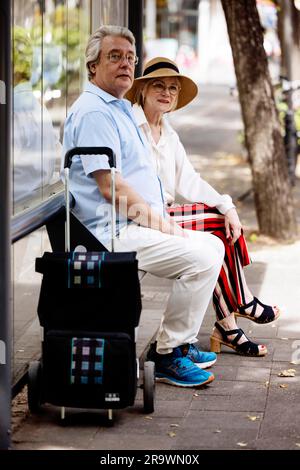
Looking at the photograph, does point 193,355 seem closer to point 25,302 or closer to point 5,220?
point 25,302

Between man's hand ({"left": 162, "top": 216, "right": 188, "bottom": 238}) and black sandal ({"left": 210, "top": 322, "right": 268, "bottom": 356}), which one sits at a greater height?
man's hand ({"left": 162, "top": 216, "right": 188, "bottom": 238})

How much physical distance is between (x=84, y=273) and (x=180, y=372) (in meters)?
1.11

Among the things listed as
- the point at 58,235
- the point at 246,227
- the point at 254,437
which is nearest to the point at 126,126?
the point at 58,235

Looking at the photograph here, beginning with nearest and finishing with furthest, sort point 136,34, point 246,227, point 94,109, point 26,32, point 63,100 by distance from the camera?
point 94,109, point 26,32, point 63,100, point 136,34, point 246,227

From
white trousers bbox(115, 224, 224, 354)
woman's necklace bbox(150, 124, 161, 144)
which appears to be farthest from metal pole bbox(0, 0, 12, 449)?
woman's necklace bbox(150, 124, 161, 144)

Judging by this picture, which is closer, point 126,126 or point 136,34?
point 126,126

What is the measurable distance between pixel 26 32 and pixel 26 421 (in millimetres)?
2271

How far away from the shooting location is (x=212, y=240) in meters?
5.85

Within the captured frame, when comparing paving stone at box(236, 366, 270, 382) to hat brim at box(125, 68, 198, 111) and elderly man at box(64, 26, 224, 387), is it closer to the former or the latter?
elderly man at box(64, 26, 224, 387)

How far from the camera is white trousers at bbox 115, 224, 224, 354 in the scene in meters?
5.55

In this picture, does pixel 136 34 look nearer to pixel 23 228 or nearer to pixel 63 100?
pixel 63 100

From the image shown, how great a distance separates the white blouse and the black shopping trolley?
144 cm

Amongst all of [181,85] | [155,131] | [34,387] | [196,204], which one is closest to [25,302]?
[34,387]

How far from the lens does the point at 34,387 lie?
510 cm
